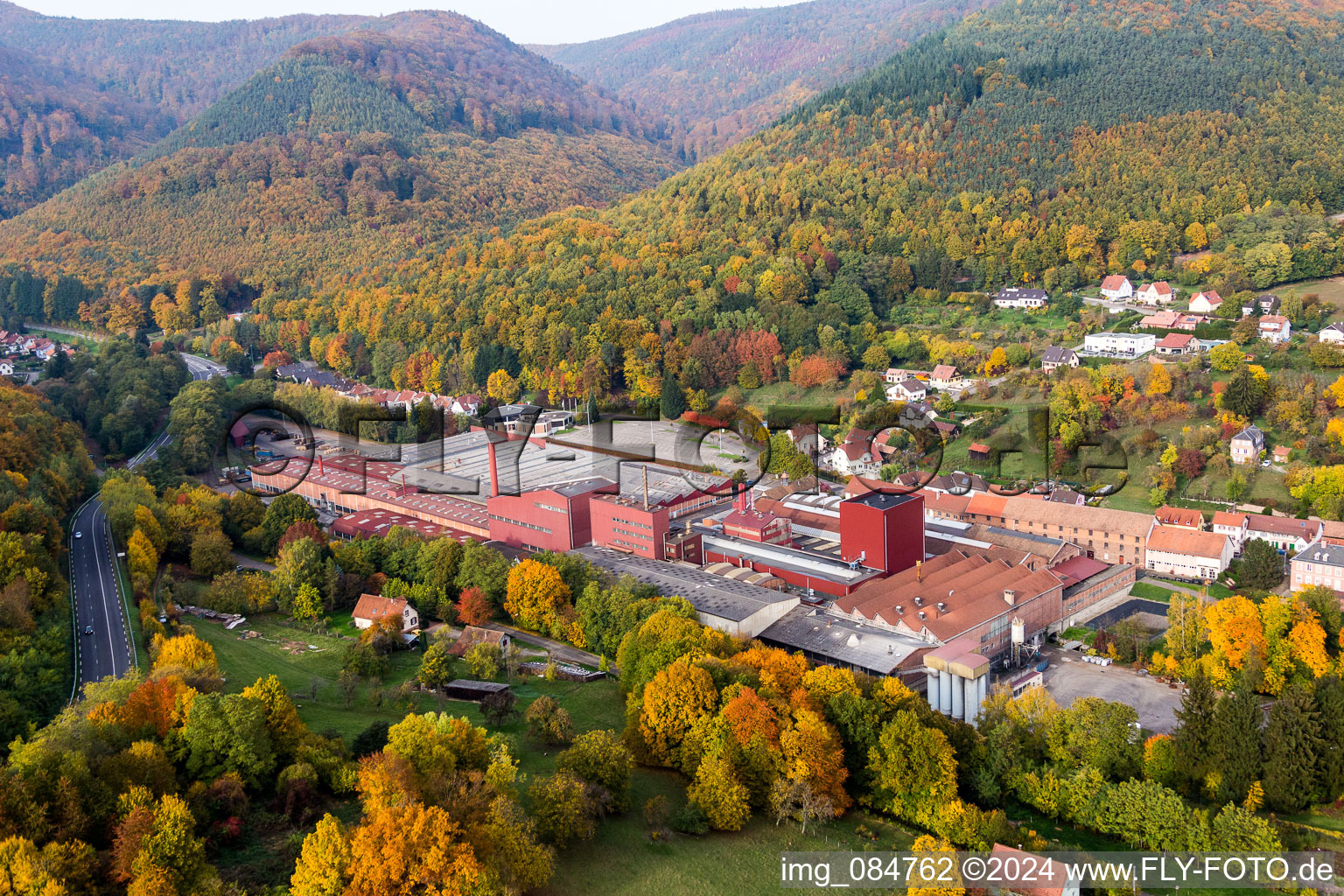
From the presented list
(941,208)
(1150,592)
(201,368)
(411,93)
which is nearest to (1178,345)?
(1150,592)

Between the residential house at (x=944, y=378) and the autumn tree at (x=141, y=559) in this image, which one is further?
the residential house at (x=944, y=378)

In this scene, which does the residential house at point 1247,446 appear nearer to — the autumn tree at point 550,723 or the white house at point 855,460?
the white house at point 855,460

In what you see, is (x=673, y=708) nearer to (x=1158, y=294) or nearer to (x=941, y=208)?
(x=1158, y=294)

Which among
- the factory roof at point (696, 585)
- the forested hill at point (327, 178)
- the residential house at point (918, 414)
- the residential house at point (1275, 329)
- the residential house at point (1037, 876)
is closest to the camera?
the residential house at point (1037, 876)

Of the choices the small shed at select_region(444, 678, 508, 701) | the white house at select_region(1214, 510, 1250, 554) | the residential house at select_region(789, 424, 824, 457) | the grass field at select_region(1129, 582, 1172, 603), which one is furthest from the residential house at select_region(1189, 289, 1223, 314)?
the small shed at select_region(444, 678, 508, 701)

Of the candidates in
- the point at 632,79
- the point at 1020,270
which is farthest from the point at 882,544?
the point at 632,79

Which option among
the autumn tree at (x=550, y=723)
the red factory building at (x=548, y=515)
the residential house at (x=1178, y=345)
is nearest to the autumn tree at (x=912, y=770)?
the autumn tree at (x=550, y=723)

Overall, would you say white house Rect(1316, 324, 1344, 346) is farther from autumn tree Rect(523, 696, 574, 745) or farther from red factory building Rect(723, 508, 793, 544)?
autumn tree Rect(523, 696, 574, 745)
